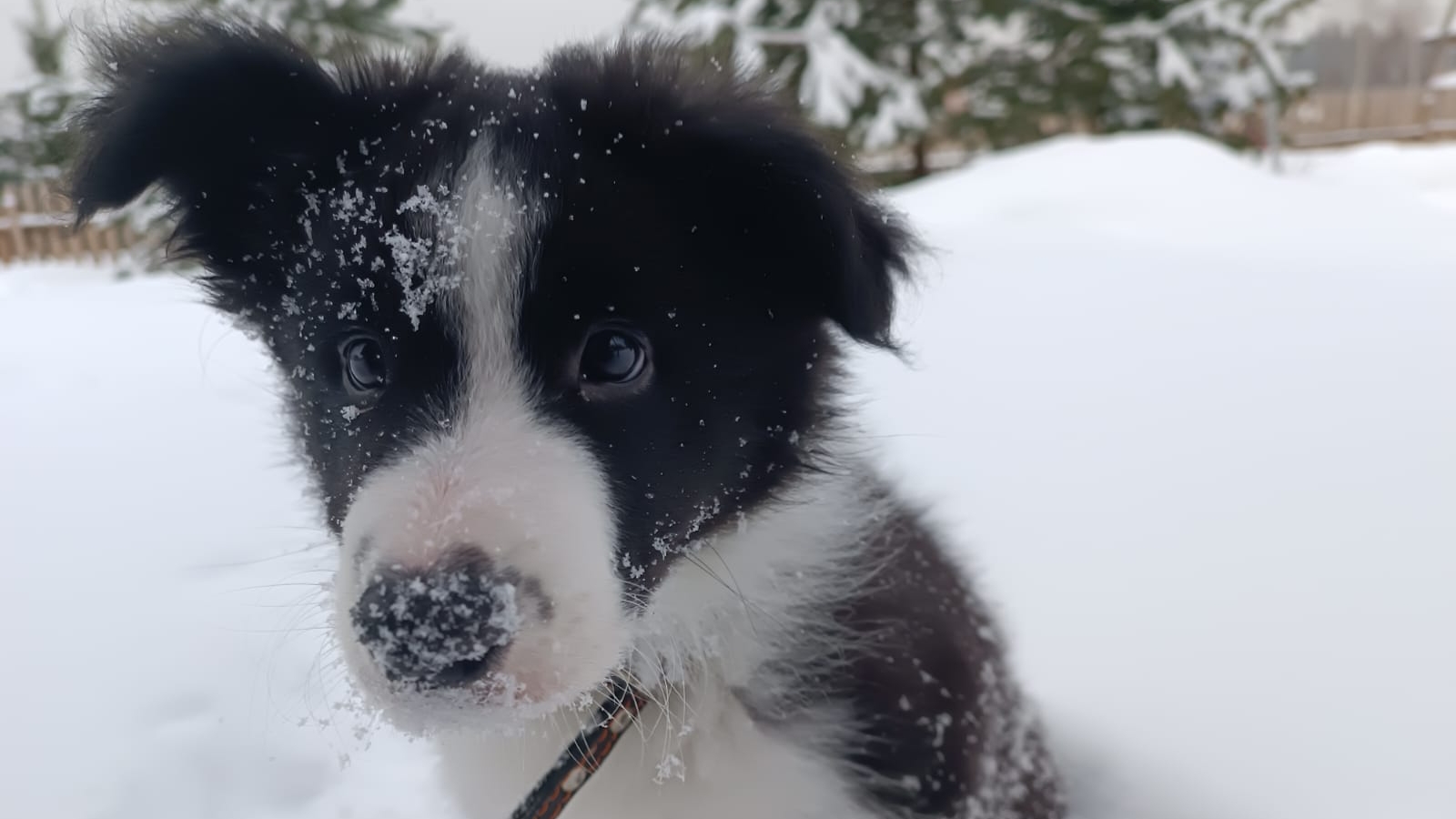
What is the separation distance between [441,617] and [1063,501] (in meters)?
2.41

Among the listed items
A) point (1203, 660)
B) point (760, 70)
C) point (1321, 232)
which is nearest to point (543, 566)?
point (760, 70)

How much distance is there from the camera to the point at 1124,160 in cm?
623

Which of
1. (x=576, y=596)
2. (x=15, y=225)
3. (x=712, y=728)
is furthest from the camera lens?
(x=15, y=225)

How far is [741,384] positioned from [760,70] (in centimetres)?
56

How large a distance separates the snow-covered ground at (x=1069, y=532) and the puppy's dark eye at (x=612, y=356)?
54 centimetres

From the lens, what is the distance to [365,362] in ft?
4.17

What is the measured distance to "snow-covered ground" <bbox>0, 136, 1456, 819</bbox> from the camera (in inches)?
78.5

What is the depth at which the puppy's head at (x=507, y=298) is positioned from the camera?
1.04m

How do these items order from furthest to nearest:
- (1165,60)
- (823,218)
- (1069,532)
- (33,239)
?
(1165,60), (33,239), (1069,532), (823,218)

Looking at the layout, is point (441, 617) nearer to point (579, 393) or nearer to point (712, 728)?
point (579, 393)

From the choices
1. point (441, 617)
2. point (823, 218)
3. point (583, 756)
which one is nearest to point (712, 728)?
point (583, 756)

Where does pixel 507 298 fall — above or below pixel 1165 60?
above

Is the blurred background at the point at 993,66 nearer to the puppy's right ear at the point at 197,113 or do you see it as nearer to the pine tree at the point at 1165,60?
the pine tree at the point at 1165,60

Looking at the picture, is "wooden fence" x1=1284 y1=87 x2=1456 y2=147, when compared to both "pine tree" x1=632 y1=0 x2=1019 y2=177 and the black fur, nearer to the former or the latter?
"pine tree" x1=632 y1=0 x2=1019 y2=177
